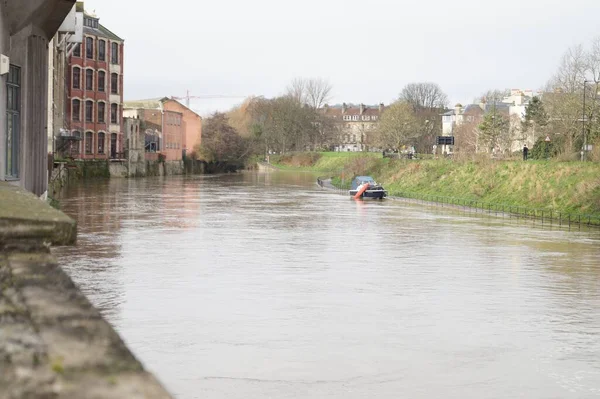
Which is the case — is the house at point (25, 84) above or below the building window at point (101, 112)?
below

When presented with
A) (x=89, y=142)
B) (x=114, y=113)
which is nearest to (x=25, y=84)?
(x=89, y=142)

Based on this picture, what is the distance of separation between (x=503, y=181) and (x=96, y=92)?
51.9 metres

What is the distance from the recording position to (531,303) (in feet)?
69.1

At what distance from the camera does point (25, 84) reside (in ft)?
54.7

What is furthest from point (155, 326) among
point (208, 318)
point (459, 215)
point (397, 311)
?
point (459, 215)

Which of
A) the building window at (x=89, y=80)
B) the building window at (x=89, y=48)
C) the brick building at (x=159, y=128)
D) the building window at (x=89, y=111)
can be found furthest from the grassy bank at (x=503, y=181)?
the brick building at (x=159, y=128)

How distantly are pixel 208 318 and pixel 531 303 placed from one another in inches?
307

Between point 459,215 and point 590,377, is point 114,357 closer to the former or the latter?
point 590,377

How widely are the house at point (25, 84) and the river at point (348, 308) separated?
11.1 ft

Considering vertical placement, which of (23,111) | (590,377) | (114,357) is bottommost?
(590,377)

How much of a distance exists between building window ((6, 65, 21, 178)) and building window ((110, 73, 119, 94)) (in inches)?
3504

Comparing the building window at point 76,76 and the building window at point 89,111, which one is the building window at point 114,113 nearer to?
the building window at point 89,111

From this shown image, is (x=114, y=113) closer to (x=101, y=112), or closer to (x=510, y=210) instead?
(x=101, y=112)

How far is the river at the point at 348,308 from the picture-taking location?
1368 cm
